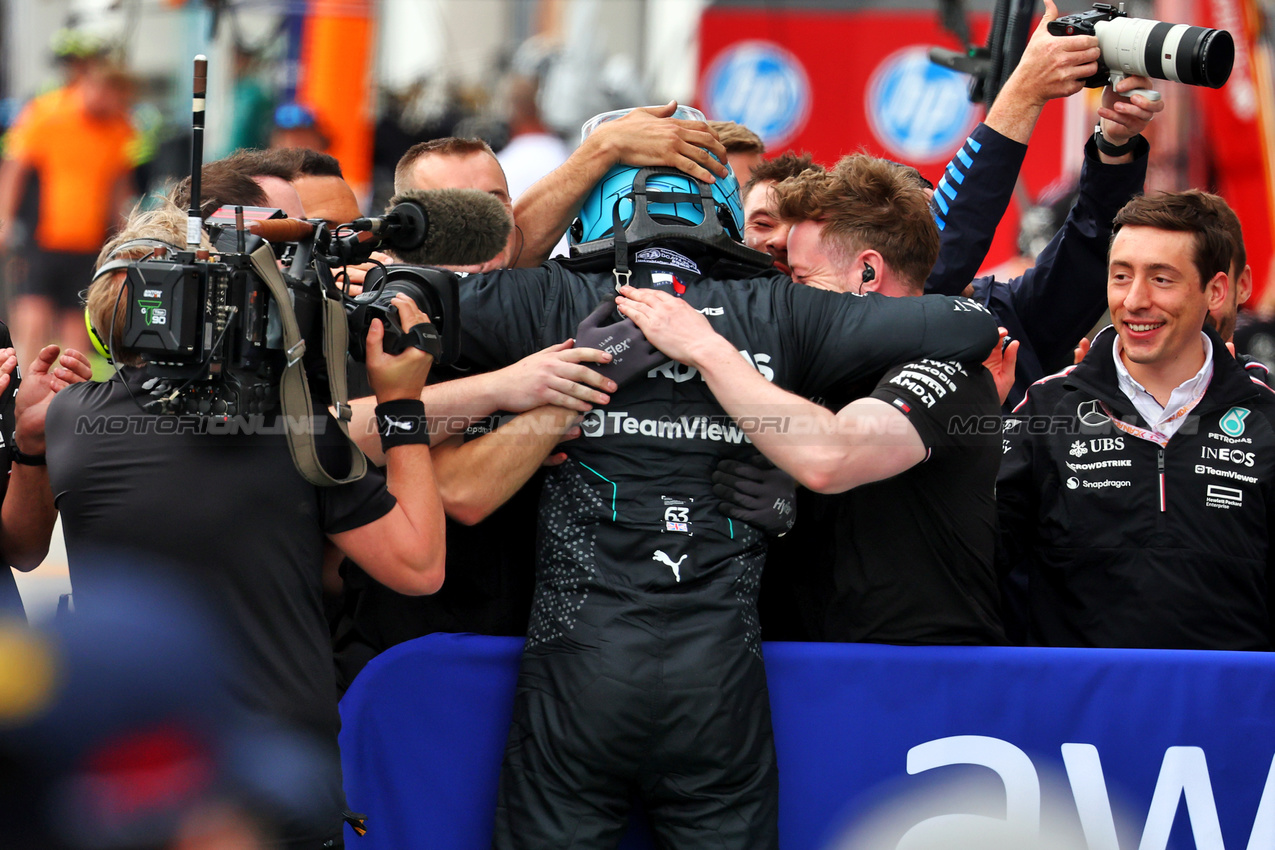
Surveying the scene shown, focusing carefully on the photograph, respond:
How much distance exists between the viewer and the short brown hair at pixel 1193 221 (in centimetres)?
368

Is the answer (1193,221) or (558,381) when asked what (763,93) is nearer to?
(1193,221)

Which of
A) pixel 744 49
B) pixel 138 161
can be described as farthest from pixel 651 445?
pixel 744 49

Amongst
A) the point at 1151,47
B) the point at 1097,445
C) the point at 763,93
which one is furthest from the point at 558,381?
the point at 763,93

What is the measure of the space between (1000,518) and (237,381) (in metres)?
2.07

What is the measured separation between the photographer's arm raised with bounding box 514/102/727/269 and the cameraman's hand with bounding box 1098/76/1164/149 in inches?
47.3

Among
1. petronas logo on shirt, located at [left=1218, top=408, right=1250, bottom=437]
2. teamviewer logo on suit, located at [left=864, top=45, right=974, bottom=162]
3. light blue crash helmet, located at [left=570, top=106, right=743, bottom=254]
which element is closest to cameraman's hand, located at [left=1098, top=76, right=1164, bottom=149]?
petronas logo on shirt, located at [left=1218, top=408, right=1250, bottom=437]

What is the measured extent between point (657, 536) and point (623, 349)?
0.37 m

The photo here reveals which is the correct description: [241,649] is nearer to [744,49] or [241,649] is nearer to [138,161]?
[138,161]

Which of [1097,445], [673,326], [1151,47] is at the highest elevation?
[1151,47]

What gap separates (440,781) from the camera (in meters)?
2.96

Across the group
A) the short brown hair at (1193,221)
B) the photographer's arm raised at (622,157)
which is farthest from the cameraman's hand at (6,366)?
the short brown hair at (1193,221)

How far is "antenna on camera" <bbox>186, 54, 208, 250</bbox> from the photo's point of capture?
2.14 m

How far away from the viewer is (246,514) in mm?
2262

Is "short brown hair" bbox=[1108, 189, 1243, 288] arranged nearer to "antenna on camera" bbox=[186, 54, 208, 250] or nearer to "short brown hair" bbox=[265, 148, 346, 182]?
"short brown hair" bbox=[265, 148, 346, 182]
